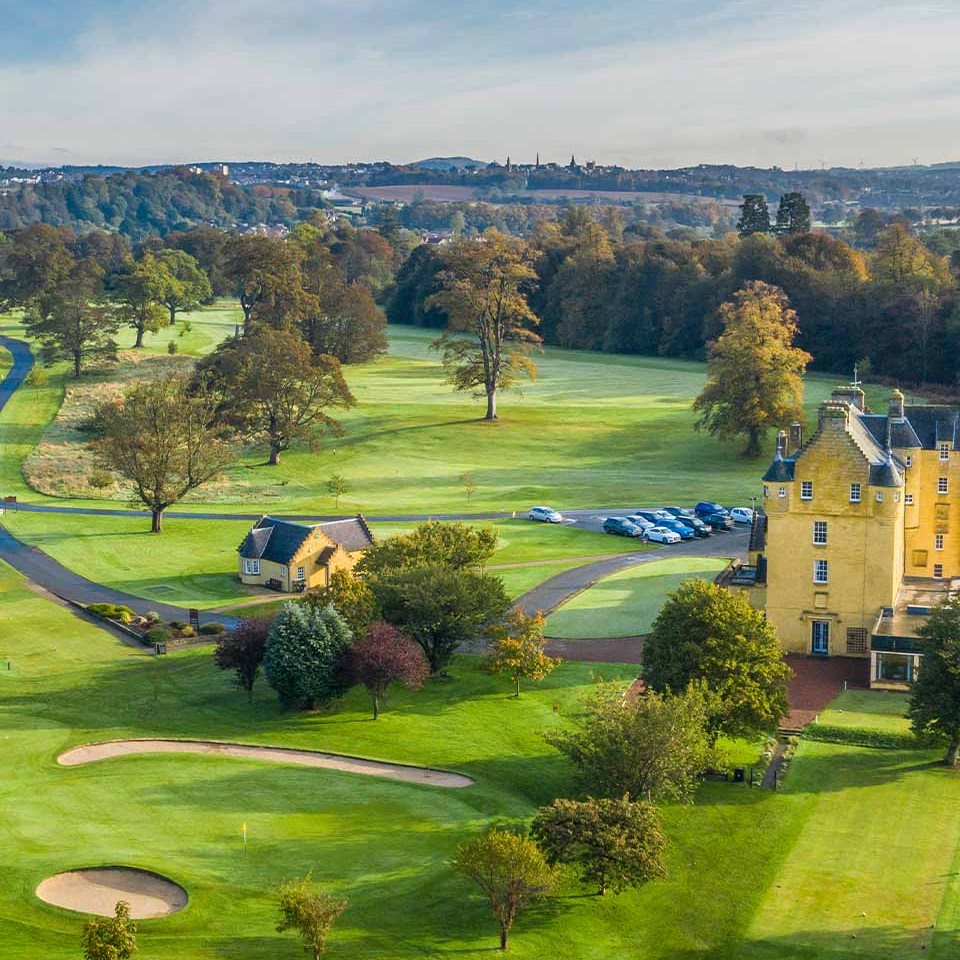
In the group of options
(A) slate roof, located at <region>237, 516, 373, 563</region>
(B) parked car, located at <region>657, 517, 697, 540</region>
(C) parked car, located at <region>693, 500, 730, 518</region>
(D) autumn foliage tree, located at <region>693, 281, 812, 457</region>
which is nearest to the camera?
(A) slate roof, located at <region>237, 516, 373, 563</region>

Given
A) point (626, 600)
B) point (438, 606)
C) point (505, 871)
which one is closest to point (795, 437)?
point (626, 600)

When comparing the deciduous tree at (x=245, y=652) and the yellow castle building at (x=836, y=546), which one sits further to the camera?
the yellow castle building at (x=836, y=546)

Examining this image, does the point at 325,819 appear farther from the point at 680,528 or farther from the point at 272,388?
the point at 272,388

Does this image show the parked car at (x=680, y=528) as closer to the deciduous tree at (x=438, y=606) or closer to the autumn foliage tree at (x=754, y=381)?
the autumn foliage tree at (x=754, y=381)

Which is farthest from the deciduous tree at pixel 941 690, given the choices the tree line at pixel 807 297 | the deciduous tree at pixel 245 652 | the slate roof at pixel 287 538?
the tree line at pixel 807 297

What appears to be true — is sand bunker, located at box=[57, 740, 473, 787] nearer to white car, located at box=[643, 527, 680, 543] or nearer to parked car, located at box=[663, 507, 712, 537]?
white car, located at box=[643, 527, 680, 543]

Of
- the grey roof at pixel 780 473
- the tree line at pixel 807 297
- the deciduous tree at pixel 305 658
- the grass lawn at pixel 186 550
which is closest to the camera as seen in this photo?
the deciduous tree at pixel 305 658

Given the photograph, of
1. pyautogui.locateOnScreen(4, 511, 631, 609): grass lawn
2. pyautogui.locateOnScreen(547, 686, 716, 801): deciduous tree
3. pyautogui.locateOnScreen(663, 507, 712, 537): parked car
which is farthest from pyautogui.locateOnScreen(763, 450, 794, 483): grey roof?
pyautogui.locateOnScreen(663, 507, 712, 537): parked car
